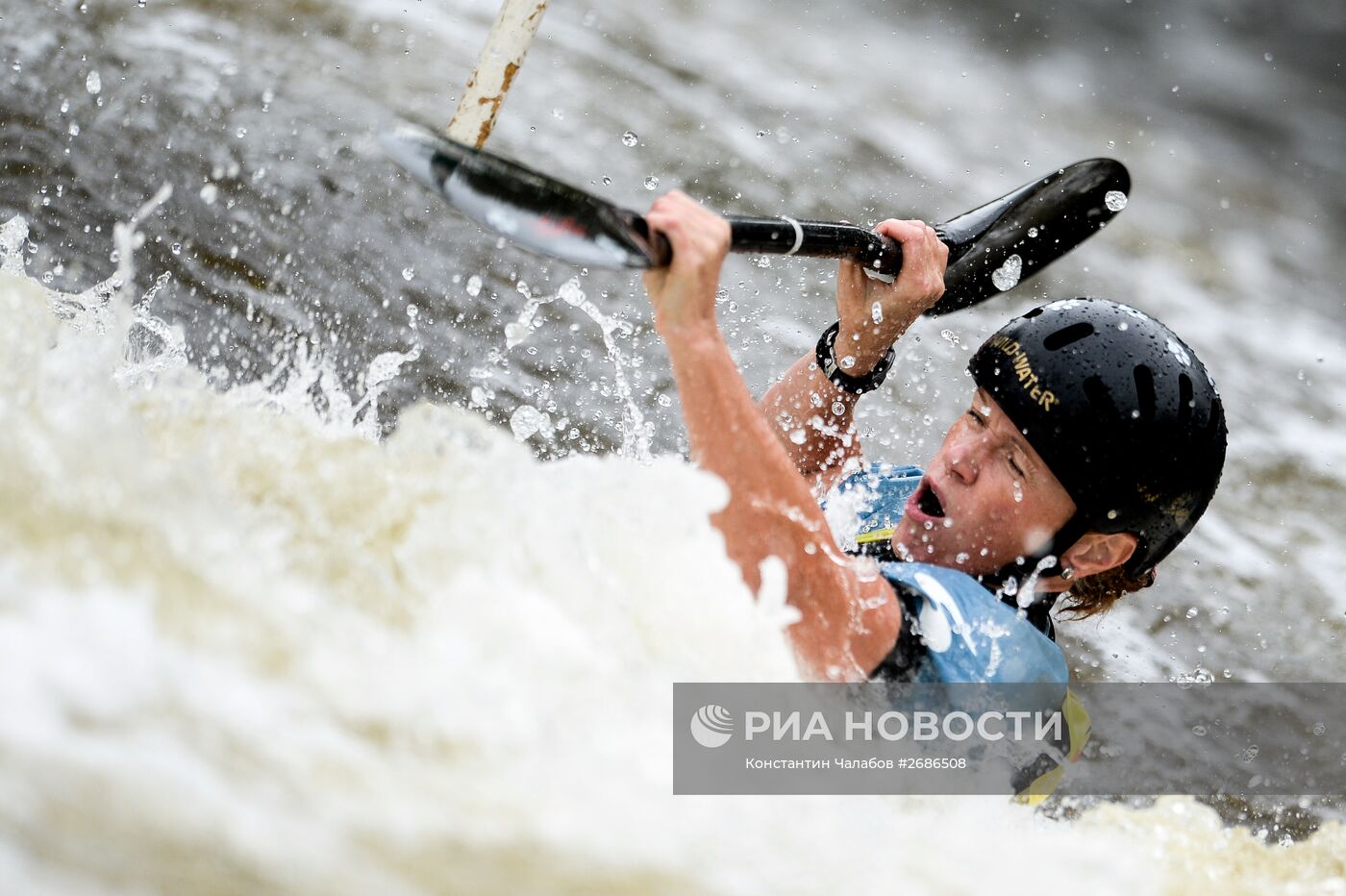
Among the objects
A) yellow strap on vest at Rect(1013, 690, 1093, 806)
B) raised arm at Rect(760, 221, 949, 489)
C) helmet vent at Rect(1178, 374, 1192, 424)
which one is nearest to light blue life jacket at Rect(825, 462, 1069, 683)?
yellow strap on vest at Rect(1013, 690, 1093, 806)

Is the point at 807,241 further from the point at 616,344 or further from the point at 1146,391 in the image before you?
the point at 616,344

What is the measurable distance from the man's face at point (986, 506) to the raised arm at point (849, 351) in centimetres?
33

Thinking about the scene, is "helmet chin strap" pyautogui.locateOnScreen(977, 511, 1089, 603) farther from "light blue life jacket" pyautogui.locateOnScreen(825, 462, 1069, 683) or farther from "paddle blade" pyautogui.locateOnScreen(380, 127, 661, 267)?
"paddle blade" pyautogui.locateOnScreen(380, 127, 661, 267)

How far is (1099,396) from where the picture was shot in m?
2.78

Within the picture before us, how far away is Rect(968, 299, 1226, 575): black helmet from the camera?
9.06ft

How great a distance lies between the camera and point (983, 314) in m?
6.02

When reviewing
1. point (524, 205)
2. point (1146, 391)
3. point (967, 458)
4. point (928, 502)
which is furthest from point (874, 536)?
point (524, 205)

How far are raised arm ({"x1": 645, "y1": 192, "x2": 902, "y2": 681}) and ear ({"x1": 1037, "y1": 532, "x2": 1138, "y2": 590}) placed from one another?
80 cm

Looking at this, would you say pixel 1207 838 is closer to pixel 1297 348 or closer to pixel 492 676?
pixel 492 676

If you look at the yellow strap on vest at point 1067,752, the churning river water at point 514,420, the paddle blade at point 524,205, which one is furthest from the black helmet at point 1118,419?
the paddle blade at point 524,205

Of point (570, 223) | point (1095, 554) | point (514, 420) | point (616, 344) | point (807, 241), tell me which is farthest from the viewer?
point (616, 344)

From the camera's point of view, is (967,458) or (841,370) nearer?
(967,458)

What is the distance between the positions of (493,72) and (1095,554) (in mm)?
1748

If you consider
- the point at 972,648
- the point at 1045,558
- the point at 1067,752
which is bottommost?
the point at 1067,752
